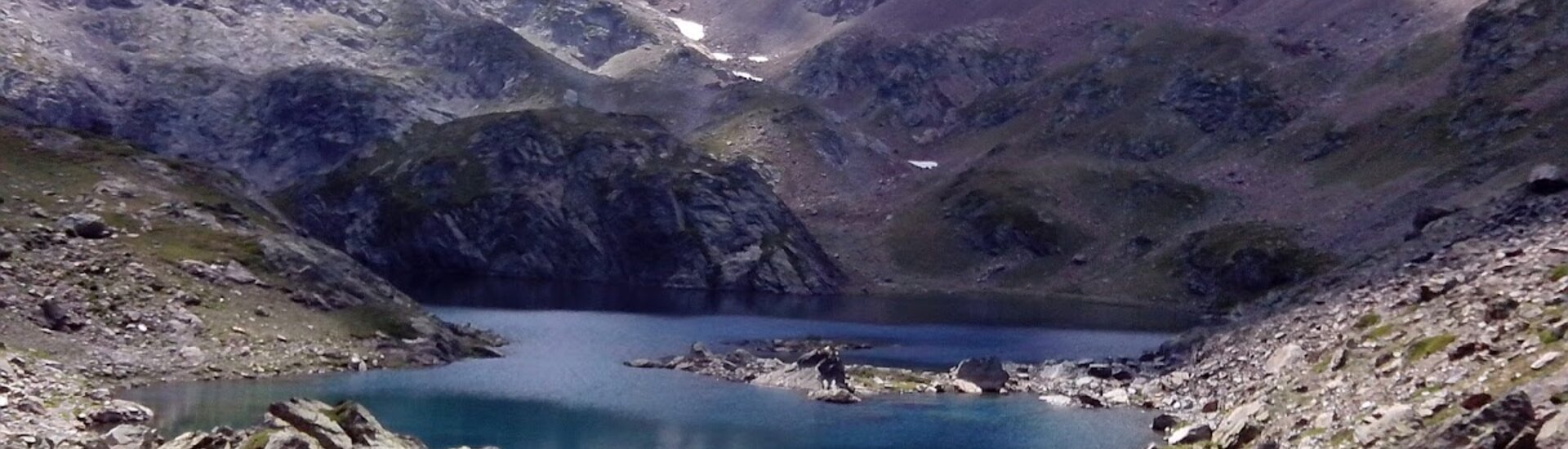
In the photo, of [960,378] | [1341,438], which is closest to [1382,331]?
[1341,438]

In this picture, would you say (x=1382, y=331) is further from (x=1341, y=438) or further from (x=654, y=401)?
(x=654, y=401)

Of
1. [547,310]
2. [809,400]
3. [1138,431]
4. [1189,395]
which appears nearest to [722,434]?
[809,400]

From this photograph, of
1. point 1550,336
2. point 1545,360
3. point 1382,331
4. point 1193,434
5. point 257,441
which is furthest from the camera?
point 1382,331

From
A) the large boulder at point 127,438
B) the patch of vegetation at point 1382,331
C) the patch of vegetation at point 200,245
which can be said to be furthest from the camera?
the patch of vegetation at point 200,245

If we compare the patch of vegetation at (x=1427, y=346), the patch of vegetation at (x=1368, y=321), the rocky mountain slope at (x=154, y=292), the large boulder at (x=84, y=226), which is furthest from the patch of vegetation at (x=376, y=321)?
the patch of vegetation at (x=1427, y=346)

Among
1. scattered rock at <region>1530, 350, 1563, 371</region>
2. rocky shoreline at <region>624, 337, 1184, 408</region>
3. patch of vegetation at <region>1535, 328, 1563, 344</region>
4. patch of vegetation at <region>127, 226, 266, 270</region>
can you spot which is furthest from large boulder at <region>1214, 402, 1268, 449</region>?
patch of vegetation at <region>127, 226, 266, 270</region>

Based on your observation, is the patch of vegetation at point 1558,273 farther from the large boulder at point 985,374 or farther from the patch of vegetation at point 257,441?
the patch of vegetation at point 257,441
